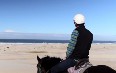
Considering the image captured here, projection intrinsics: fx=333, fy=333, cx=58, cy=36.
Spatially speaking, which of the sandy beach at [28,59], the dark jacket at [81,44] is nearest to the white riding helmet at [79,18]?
the dark jacket at [81,44]

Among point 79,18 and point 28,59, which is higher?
point 79,18

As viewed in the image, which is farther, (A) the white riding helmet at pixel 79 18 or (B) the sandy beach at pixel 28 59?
(B) the sandy beach at pixel 28 59

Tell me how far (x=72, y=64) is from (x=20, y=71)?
10.2 metres

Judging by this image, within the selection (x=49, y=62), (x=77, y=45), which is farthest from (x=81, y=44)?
(x=49, y=62)

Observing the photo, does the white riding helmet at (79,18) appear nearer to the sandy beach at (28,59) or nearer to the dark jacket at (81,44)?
the dark jacket at (81,44)

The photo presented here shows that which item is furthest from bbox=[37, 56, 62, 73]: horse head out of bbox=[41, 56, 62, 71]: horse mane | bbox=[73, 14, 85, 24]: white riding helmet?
bbox=[73, 14, 85, 24]: white riding helmet

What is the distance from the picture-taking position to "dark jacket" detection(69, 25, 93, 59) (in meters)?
7.21

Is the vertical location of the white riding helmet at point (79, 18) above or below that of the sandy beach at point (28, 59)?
above

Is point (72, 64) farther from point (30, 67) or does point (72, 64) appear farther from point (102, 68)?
point (30, 67)

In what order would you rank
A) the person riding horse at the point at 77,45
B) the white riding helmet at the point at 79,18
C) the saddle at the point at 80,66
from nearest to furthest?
the saddle at the point at 80,66 < the person riding horse at the point at 77,45 < the white riding helmet at the point at 79,18

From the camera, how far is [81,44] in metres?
7.23

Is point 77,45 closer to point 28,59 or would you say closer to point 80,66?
point 80,66

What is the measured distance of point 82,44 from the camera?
7254 millimetres

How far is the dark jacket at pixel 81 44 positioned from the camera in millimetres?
7211
